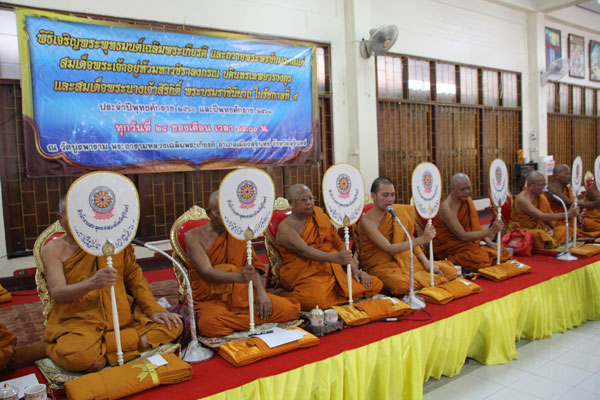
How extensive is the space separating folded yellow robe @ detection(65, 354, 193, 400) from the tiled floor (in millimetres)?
1737

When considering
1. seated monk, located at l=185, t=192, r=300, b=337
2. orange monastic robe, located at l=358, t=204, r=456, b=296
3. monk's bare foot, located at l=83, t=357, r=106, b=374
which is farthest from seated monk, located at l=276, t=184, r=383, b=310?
monk's bare foot, located at l=83, t=357, r=106, b=374

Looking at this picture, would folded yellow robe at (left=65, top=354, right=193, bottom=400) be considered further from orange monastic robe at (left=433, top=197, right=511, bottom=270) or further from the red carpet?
orange monastic robe at (left=433, top=197, right=511, bottom=270)

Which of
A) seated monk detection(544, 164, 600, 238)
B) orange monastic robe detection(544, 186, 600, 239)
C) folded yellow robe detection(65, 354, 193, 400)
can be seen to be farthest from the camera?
seated monk detection(544, 164, 600, 238)

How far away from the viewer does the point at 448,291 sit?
3.57 meters

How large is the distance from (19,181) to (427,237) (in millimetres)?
4416

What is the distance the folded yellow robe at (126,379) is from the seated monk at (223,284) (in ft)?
2.16

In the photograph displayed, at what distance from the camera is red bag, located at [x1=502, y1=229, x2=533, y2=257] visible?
16.5 feet

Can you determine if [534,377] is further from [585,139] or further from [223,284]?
[585,139]

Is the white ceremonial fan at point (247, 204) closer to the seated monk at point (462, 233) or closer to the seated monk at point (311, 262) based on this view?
the seated monk at point (311, 262)

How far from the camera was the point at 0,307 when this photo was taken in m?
4.27

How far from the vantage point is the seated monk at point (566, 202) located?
19.4 feet

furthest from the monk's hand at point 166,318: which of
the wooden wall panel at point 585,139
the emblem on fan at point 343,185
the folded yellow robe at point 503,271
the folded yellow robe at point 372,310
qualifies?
the wooden wall panel at point 585,139

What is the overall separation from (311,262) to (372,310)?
0.74 m

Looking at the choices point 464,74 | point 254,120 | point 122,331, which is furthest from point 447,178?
point 122,331
